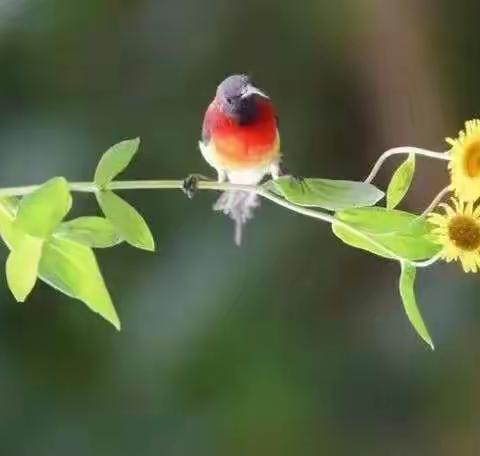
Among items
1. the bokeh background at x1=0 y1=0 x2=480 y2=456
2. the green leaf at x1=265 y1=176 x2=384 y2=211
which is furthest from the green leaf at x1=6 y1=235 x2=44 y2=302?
the bokeh background at x1=0 y1=0 x2=480 y2=456

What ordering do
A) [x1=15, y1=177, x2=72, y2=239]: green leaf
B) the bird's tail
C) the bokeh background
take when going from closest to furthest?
[x1=15, y1=177, x2=72, y2=239]: green leaf
the bird's tail
the bokeh background

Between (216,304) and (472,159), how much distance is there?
25.3 inches

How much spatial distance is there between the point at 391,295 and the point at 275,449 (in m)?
0.23

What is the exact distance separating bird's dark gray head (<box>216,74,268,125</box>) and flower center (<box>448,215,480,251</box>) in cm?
13

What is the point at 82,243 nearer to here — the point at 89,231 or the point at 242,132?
the point at 89,231

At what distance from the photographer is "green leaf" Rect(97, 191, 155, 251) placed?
45 centimetres

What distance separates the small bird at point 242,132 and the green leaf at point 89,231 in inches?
3.7

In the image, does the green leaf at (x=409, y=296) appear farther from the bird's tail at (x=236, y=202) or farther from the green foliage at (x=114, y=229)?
the bird's tail at (x=236, y=202)

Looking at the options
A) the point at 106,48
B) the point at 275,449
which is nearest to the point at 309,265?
the point at 275,449

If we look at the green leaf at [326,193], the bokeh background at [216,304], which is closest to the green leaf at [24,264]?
the green leaf at [326,193]

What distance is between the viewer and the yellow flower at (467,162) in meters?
0.43

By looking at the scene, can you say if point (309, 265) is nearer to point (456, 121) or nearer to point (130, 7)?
point (456, 121)

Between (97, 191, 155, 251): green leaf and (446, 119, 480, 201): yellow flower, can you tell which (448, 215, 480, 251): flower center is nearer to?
(446, 119, 480, 201): yellow flower

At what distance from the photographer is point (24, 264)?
0.44 metres
